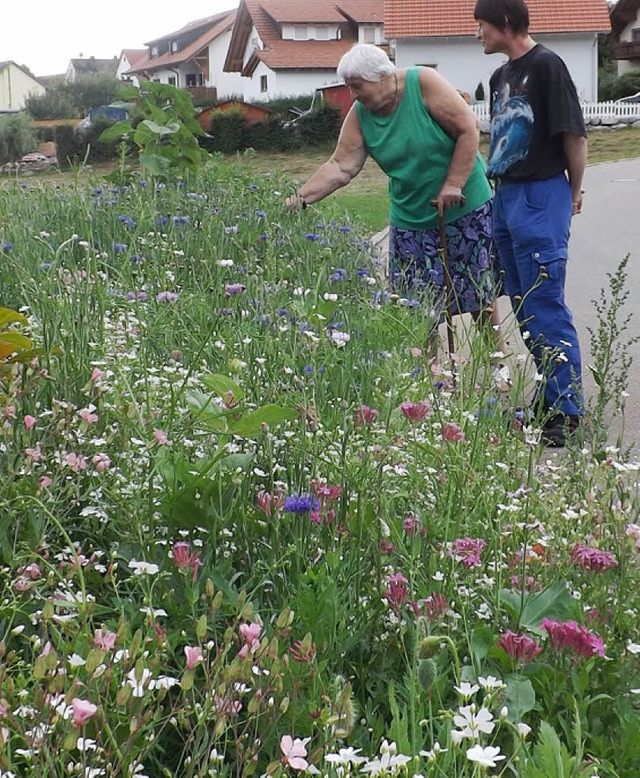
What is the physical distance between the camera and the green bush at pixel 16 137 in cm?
4795

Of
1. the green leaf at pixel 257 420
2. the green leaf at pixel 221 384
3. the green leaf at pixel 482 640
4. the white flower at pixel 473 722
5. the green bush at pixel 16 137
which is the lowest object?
the green leaf at pixel 482 640

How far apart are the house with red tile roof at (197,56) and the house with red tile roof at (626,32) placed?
23.6 m

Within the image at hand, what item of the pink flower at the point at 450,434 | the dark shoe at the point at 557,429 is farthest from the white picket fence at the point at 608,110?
the pink flower at the point at 450,434

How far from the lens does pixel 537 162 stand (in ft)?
20.0

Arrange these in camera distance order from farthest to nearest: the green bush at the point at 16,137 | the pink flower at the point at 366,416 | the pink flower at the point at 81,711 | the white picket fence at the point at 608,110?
the white picket fence at the point at 608,110
the green bush at the point at 16,137
the pink flower at the point at 366,416
the pink flower at the point at 81,711

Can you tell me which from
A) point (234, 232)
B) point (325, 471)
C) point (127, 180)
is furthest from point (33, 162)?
point (325, 471)

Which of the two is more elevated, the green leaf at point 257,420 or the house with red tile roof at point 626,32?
the house with red tile roof at point 626,32

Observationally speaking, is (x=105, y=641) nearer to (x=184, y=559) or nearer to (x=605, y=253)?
(x=184, y=559)

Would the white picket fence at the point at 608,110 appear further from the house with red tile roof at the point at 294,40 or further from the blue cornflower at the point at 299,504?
the blue cornflower at the point at 299,504

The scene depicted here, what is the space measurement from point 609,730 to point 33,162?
3658cm

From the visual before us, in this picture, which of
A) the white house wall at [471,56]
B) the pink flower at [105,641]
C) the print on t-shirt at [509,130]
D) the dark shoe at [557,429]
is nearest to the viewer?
the pink flower at [105,641]

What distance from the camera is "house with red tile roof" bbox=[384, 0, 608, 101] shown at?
60.9m

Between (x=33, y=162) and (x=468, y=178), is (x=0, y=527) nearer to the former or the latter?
(x=468, y=178)

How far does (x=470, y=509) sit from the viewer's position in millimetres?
3402
